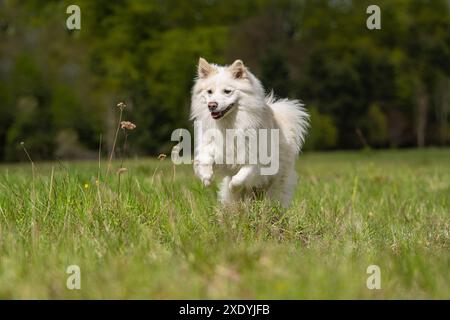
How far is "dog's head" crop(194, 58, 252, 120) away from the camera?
539 cm

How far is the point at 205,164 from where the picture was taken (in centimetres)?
531

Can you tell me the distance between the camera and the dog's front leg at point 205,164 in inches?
207

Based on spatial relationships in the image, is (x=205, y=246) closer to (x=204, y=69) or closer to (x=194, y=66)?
(x=204, y=69)

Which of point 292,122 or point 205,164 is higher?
point 292,122

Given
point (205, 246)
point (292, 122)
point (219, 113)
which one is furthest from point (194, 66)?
point (205, 246)

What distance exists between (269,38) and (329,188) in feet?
78.6

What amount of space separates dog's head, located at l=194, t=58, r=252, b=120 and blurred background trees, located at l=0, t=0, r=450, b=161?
1677cm

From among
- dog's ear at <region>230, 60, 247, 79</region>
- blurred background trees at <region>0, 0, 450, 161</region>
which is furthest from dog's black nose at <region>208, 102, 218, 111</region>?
blurred background trees at <region>0, 0, 450, 161</region>

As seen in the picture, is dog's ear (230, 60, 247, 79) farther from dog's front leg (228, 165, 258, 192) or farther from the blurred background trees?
the blurred background trees

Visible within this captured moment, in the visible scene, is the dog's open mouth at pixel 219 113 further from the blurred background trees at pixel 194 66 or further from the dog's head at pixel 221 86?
the blurred background trees at pixel 194 66

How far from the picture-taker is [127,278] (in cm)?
304

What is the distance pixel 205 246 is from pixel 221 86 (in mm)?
2145

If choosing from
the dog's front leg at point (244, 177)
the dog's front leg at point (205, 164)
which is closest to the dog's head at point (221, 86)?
the dog's front leg at point (205, 164)

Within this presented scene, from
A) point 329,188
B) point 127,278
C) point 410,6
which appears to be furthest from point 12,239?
point 410,6
